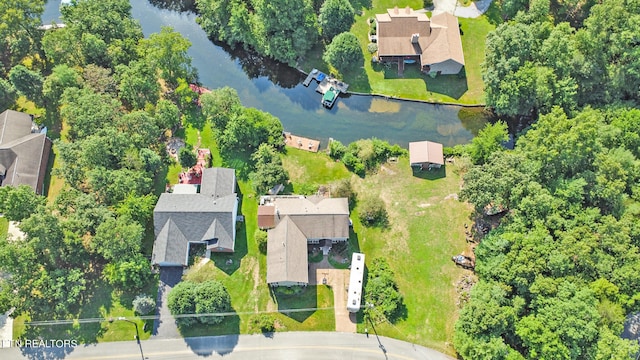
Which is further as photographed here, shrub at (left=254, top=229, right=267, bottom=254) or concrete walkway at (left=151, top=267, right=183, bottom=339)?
shrub at (left=254, top=229, right=267, bottom=254)

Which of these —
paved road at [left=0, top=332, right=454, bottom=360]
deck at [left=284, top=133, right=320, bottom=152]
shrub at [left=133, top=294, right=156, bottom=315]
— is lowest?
paved road at [left=0, top=332, right=454, bottom=360]

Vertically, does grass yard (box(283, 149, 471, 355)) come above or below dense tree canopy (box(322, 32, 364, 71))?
→ below

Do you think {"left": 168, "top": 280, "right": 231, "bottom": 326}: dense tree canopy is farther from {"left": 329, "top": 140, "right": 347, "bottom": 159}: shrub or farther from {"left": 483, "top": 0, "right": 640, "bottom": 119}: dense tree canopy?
{"left": 483, "top": 0, "right": 640, "bottom": 119}: dense tree canopy

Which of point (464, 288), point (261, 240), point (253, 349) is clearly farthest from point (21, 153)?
point (464, 288)

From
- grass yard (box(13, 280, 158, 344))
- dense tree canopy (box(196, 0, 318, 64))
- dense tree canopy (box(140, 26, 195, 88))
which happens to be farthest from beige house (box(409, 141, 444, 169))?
grass yard (box(13, 280, 158, 344))

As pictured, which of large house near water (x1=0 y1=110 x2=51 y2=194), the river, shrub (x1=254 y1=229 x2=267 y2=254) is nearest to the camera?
shrub (x1=254 y1=229 x2=267 y2=254)
